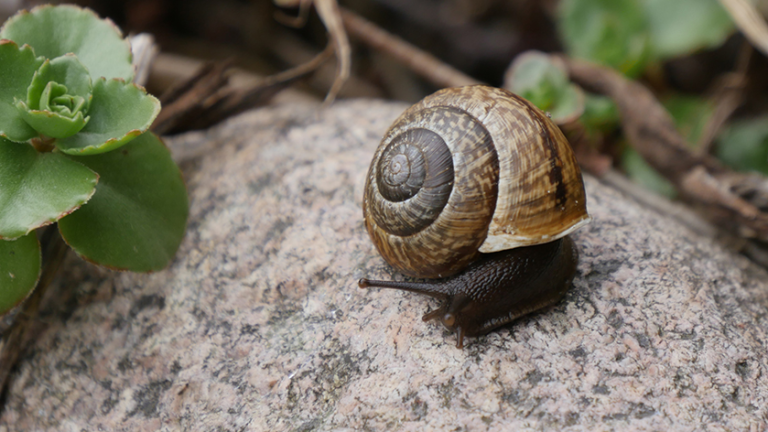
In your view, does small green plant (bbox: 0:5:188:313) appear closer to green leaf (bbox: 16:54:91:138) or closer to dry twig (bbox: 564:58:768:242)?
green leaf (bbox: 16:54:91:138)

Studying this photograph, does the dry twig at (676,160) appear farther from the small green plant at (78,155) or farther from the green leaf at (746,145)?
the small green plant at (78,155)

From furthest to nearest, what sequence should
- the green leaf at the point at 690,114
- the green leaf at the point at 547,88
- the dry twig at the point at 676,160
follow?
1. the green leaf at the point at 690,114
2. the green leaf at the point at 547,88
3. the dry twig at the point at 676,160

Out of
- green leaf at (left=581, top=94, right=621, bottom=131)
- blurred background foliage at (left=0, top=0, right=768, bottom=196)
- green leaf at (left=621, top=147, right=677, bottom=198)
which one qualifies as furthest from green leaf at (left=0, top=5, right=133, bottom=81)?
green leaf at (left=621, top=147, right=677, bottom=198)

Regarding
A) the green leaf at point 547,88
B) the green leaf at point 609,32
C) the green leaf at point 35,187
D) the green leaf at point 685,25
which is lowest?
the green leaf at point 35,187

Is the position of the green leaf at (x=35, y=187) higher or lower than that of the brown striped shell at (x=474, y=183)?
lower

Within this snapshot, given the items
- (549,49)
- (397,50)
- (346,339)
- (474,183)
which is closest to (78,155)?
(346,339)

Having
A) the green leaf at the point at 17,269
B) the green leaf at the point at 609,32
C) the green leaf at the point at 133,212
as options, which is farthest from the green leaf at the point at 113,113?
the green leaf at the point at 609,32

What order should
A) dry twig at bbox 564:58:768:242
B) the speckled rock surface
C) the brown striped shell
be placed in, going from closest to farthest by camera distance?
the speckled rock surface < the brown striped shell < dry twig at bbox 564:58:768:242
